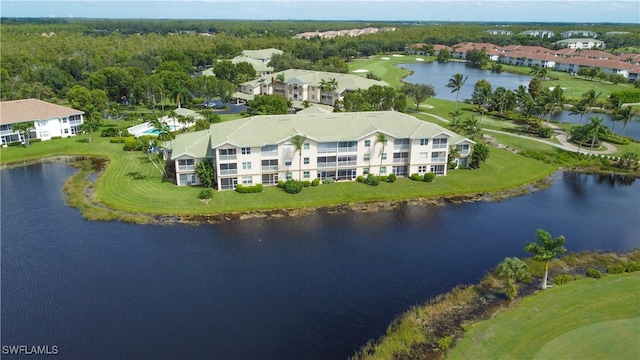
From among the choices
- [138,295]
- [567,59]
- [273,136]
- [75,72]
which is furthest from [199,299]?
[567,59]

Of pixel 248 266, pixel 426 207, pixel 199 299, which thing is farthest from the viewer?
pixel 426 207

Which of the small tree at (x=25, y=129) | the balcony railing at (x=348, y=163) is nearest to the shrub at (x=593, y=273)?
the balcony railing at (x=348, y=163)

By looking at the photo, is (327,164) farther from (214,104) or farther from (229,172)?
(214,104)

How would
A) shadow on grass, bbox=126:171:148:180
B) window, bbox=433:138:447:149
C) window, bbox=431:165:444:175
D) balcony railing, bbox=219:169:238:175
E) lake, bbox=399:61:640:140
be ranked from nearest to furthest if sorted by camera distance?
1. balcony railing, bbox=219:169:238:175
2. shadow on grass, bbox=126:171:148:180
3. window, bbox=433:138:447:149
4. window, bbox=431:165:444:175
5. lake, bbox=399:61:640:140

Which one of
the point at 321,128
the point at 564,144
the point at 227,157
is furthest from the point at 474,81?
the point at 227,157

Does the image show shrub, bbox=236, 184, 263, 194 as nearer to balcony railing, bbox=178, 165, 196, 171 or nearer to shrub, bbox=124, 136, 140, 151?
balcony railing, bbox=178, 165, 196, 171

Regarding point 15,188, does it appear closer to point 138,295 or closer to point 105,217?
point 105,217

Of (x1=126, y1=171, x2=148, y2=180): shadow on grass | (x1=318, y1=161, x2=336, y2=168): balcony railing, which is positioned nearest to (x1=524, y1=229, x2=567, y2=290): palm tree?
(x1=318, y1=161, x2=336, y2=168): balcony railing
